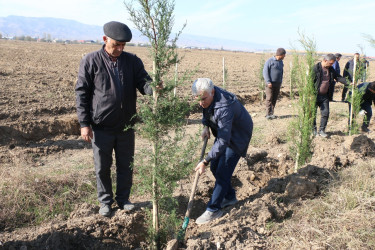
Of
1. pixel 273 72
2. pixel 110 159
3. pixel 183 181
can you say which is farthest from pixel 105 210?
pixel 273 72

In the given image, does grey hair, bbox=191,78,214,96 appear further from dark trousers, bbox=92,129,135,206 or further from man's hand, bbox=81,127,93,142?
man's hand, bbox=81,127,93,142

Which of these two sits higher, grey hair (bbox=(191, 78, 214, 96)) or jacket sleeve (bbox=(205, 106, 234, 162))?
grey hair (bbox=(191, 78, 214, 96))

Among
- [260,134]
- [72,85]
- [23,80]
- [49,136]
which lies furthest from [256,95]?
[23,80]

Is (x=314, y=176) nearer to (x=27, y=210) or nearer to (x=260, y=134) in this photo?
(x=260, y=134)

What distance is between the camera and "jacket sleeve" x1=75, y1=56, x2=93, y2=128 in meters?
3.45

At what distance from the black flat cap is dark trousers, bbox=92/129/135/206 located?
1101mm

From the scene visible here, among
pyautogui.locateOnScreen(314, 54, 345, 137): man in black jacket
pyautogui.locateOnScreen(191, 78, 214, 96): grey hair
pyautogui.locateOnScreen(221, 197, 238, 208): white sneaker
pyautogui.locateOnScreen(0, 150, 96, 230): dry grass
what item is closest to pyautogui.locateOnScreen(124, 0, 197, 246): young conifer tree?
pyautogui.locateOnScreen(191, 78, 214, 96): grey hair

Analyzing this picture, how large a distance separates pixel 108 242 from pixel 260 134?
5.43 meters

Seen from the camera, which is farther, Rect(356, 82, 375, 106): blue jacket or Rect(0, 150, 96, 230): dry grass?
Rect(356, 82, 375, 106): blue jacket

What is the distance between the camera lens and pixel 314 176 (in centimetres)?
482

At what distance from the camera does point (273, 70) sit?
948cm

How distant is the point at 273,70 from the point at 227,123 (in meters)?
6.56

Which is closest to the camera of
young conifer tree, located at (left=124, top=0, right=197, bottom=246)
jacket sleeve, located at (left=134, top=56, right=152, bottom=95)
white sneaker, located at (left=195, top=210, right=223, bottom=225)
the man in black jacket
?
young conifer tree, located at (left=124, top=0, right=197, bottom=246)

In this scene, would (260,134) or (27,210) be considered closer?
(27,210)
